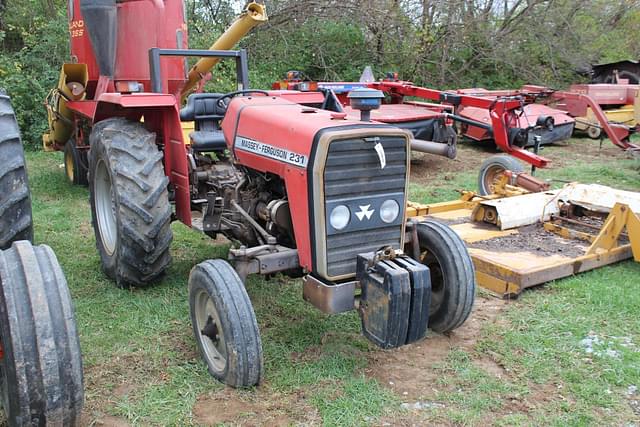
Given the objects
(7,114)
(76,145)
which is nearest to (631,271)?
(7,114)

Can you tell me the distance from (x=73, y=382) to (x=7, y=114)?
7.14 feet

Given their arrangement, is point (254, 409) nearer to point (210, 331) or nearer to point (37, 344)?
point (210, 331)

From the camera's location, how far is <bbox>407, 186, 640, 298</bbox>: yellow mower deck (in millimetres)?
4141

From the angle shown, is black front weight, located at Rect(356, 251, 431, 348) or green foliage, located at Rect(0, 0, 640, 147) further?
green foliage, located at Rect(0, 0, 640, 147)

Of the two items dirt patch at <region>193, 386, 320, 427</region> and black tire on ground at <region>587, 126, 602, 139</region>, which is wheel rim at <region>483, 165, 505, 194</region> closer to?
dirt patch at <region>193, 386, 320, 427</region>

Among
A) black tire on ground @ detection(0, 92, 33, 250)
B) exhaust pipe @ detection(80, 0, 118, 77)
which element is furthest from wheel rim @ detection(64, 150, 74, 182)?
black tire on ground @ detection(0, 92, 33, 250)

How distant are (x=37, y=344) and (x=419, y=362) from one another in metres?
1.94

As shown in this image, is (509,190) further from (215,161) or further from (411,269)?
(411,269)

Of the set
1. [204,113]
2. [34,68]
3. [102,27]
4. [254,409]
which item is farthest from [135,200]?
[34,68]

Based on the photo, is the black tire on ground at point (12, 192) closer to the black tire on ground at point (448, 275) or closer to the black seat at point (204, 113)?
the black seat at point (204, 113)

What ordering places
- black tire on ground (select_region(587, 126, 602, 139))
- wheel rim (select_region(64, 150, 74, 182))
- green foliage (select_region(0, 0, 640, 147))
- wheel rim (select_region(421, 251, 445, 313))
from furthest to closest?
black tire on ground (select_region(587, 126, 602, 139)), green foliage (select_region(0, 0, 640, 147)), wheel rim (select_region(64, 150, 74, 182)), wheel rim (select_region(421, 251, 445, 313))

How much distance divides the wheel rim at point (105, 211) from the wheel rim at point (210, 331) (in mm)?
1348

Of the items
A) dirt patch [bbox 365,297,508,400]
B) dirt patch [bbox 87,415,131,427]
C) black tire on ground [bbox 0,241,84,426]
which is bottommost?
dirt patch [bbox 365,297,508,400]

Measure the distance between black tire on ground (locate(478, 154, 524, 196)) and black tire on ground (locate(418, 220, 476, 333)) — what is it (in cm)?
301
